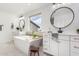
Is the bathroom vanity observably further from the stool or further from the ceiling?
the ceiling

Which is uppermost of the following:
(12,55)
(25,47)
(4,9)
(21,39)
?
(4,9)

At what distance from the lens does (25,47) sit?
1.27 m

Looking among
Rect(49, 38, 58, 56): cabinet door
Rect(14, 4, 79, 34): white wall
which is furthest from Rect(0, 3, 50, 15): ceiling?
Rect(49, 38, 58, 56): cabinet door

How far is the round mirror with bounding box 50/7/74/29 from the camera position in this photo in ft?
4.18

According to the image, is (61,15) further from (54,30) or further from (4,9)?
(4,9)

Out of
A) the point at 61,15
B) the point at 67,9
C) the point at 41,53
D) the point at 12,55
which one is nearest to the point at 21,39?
the point at 12,55

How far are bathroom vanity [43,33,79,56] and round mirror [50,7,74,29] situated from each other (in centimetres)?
16

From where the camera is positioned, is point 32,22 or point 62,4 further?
point 32,22

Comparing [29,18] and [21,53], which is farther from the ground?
[29,18]

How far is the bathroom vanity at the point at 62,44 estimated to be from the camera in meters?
1.22

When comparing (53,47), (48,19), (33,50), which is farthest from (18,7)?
(53,47)

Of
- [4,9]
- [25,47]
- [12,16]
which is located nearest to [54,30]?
[25,47]

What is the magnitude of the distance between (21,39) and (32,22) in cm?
30

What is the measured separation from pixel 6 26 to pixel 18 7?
1.06 feet
